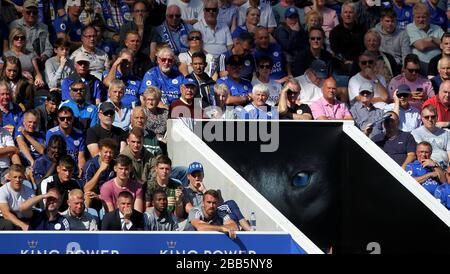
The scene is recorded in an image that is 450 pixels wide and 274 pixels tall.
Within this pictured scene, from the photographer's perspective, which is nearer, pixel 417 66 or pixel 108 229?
pixel 108 229

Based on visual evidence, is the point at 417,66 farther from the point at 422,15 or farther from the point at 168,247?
the point at 168,247

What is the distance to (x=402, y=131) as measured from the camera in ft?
46.7

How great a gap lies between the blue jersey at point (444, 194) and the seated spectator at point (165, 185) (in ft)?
8.54

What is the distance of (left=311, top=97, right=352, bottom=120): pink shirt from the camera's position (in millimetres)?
14289

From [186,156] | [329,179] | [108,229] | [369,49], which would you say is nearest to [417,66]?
[369,49]

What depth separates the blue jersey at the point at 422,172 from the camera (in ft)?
45.1

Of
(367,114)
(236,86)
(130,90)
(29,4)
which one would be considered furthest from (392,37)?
(29,4)

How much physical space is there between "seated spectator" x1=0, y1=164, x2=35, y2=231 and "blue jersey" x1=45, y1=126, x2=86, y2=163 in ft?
2.35

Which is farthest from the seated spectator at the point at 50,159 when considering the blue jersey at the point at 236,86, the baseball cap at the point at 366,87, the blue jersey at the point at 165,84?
the baseball cap at the point at 366,87

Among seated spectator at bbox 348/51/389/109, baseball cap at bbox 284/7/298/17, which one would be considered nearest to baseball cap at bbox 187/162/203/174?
seated spectator at bbox 348/51/389/109

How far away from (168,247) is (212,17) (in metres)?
4.16

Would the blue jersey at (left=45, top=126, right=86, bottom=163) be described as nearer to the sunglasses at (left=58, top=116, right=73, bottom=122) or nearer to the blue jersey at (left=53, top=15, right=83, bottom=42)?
the sunglasses at (left=58, top=116, right=73, bottom=122)

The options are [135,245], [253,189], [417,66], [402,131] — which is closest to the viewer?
[135,245]

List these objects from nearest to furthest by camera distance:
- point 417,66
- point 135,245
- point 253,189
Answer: point 135,245, point 253,189, point 417,66
